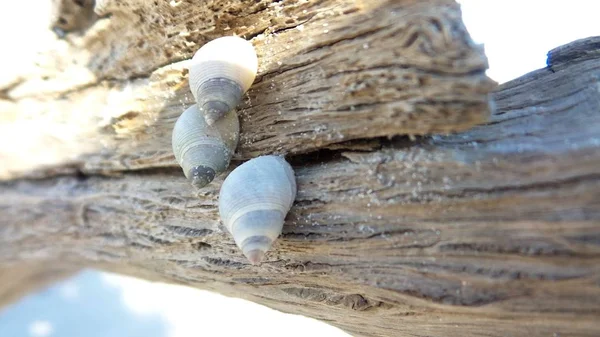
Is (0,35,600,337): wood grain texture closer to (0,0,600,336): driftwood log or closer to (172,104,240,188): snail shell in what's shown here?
(0,0,600,336): driftwood log

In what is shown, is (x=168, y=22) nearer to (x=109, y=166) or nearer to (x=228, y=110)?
(x=228, y=110)

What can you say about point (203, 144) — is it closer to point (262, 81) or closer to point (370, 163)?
point (262, 81)

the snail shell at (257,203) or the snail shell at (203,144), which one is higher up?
the snail shell at (203,144)

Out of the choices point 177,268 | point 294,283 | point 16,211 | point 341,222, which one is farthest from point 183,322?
point 341,222

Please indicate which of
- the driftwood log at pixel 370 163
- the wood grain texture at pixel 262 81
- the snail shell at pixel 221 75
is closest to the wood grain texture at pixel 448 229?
the driftwood log at pixel 370 163

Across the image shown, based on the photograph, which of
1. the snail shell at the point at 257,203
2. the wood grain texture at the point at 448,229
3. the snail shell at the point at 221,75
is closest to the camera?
the wood grain texture at the point at 448,229

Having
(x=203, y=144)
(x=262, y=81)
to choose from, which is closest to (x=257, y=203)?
(x=203, y=144)

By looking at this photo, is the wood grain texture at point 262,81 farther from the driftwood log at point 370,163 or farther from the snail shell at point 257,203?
the snail shell at point 257,203
